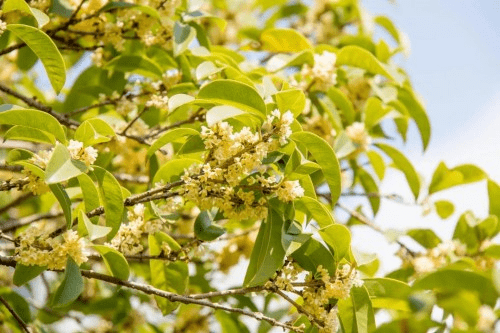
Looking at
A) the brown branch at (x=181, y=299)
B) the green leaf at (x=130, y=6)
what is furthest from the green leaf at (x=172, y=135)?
the green leaf at (x=130, y=6)

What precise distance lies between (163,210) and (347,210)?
1.10 meters

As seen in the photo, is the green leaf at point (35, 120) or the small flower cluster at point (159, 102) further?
the small flower cluster at point (159, 102)

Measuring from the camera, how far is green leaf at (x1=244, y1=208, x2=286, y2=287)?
1.31 m

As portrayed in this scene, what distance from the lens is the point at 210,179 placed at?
1.33 meters

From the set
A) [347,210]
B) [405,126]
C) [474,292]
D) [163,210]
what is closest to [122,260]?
[163,210]

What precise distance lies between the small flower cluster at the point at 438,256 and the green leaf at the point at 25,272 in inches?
49.2

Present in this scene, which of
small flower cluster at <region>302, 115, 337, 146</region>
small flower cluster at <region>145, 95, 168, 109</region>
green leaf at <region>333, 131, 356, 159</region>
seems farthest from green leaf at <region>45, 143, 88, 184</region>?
small flower cluster at <region>302, 115, 337, 146</region>

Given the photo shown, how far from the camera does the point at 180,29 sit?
1895mm

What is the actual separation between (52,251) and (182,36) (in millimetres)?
832

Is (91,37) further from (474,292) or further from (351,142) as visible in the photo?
(474,292)

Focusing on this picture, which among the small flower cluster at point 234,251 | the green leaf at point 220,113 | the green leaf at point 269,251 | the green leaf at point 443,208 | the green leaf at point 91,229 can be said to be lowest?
the small flower cluster at point 234,251

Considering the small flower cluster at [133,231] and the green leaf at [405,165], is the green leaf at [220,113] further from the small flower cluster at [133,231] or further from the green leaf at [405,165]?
the green leaf at [405,165]

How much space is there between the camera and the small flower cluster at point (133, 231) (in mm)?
1481

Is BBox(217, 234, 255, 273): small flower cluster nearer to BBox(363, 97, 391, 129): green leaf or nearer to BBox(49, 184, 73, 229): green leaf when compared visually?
BBox(363, 97, 391, 129): green leaf
